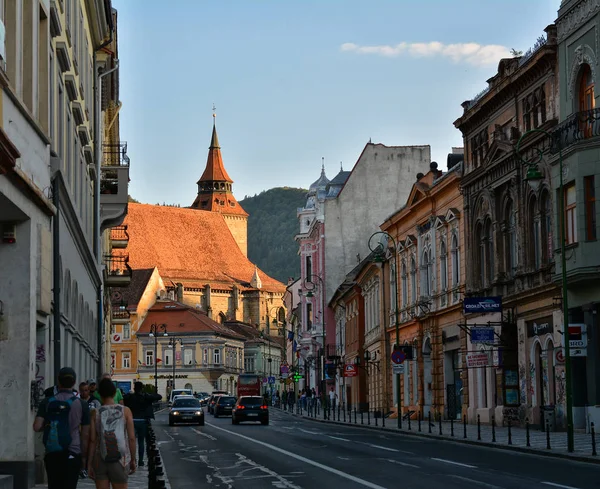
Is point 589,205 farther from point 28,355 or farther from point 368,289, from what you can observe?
point 368,289

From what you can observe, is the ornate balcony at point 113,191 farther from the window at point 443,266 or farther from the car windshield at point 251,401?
the car windshield at point 251,401

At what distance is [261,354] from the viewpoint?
7712 inches

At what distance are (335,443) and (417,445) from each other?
256cm

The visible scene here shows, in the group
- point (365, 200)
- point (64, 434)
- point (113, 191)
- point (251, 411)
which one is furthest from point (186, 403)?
point (64, 434)

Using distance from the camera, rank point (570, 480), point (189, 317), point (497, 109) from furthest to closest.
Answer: point (189, 317)
point (497, 109)
point (570, 480)

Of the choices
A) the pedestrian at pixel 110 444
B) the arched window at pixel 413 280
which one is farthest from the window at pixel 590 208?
the arched window at pixel 413 280

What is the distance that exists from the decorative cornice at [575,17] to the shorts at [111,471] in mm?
27404

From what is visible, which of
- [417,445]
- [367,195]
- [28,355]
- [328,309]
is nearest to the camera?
[28,355]

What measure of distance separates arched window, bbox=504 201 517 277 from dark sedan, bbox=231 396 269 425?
19411 millimetres

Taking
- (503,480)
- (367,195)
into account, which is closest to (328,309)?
(367,195)

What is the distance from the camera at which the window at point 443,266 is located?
184ft

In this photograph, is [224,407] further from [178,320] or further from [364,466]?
[178,320]

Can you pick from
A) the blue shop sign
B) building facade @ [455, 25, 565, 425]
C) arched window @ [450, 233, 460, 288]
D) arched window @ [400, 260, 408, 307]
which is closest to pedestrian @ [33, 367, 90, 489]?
building facade @ [455, 25, 565, 425]

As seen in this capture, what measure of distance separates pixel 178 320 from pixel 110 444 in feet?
517
